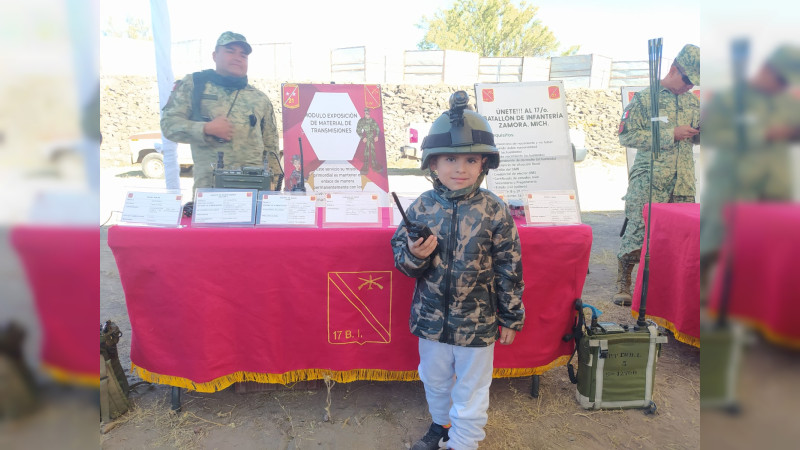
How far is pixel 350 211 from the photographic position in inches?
102

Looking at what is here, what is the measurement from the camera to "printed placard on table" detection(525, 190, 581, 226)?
2.64 metres

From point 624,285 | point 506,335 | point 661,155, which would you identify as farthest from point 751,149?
point 624,285

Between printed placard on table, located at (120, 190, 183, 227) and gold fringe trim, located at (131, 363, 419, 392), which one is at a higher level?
printed placard on table, located at (120, 190, 183, 227)

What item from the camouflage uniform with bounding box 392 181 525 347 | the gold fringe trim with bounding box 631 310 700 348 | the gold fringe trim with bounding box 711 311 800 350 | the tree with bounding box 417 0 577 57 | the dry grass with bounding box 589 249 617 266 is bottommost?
the gold fringe trim with bounding box 631 310 700 348

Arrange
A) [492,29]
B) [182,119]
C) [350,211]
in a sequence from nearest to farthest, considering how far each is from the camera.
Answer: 1. [350,211]
2. [182,119]
3. [492,29]

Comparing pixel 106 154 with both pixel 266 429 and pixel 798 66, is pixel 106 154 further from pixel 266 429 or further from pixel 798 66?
pixel 798 66

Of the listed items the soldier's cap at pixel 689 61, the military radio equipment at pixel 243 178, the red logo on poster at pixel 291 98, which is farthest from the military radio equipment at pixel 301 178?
the soldier's cap at pixel 689 61

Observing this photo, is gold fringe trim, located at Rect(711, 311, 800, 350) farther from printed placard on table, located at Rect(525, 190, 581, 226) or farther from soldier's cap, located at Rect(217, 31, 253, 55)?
soldier's cap, located at Rect(217, 31, 253, 55)

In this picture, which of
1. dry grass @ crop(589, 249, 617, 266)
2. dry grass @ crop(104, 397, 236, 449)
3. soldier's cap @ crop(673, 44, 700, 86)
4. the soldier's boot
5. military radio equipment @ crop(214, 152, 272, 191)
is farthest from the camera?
dry grass @ crop(589, 249, 617, 266)

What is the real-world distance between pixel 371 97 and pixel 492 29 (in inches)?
1224

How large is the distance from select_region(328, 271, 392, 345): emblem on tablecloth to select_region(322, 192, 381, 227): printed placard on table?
295 millimetres

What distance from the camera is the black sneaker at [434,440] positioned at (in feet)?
7.42

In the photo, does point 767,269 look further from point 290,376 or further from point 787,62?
point 290,376

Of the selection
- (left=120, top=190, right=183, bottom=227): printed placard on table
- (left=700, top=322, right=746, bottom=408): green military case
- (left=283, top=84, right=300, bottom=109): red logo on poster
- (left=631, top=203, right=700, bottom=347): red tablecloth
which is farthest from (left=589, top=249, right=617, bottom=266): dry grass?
(left=700, top=322, right=746, bottom=408): green military case
